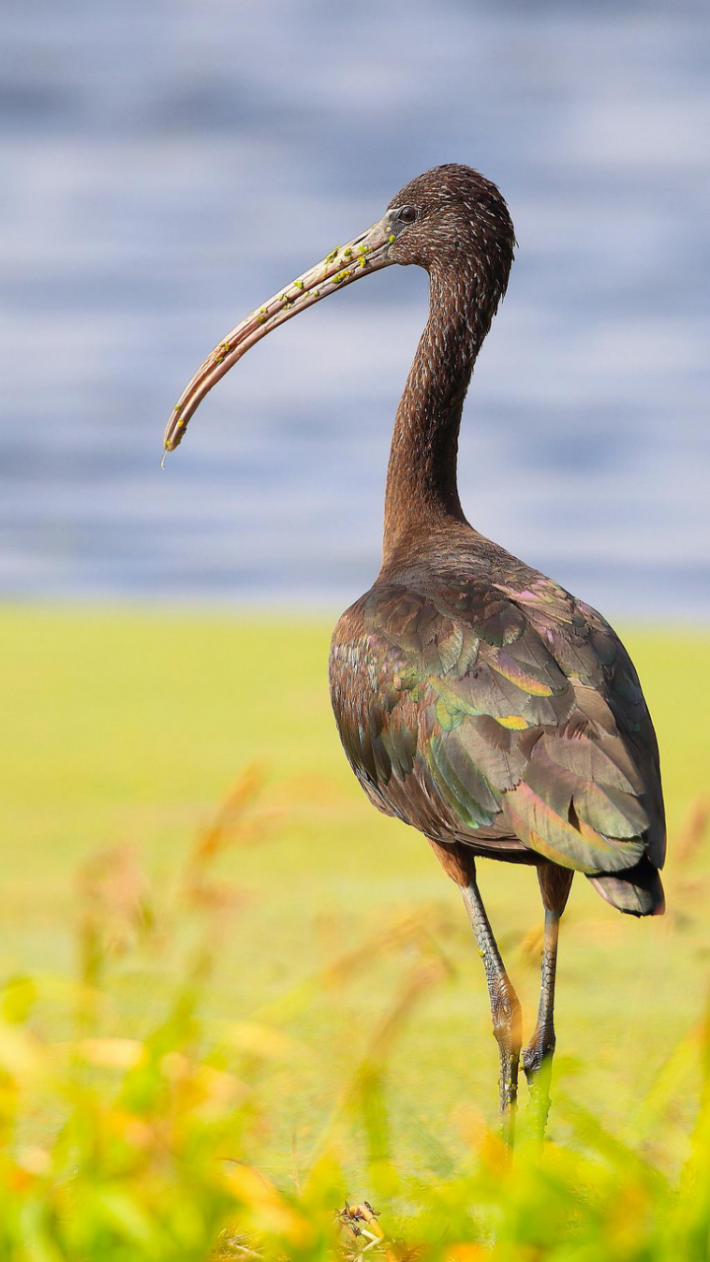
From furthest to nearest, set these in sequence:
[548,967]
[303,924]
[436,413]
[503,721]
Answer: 1. [303,924]
2. [436,413]
3. [548,967]
4. [503,721]

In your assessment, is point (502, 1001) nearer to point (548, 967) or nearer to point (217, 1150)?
point (548, 967)

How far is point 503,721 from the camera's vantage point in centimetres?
303

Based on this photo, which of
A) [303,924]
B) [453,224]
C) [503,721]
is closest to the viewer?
[503,721]

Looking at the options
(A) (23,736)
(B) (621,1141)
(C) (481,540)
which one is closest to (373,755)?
(C) (481,540)

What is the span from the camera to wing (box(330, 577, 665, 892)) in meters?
2.83

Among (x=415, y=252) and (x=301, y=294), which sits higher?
(x=415, y=252)

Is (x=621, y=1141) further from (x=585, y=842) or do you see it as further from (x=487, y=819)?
(x=487, y=819)

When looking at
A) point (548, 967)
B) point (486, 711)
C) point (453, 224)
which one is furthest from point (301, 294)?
point (548, 967)

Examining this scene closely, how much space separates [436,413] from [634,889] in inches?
72.9

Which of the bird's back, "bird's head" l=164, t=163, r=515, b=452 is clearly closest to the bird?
the bird's back

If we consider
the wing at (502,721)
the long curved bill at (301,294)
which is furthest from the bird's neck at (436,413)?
the wing at (502,721)

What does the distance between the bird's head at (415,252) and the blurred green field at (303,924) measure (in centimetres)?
152

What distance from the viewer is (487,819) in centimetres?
300

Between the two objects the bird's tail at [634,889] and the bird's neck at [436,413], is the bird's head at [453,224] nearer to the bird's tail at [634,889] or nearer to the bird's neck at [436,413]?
the bird's neck at [436,413]
